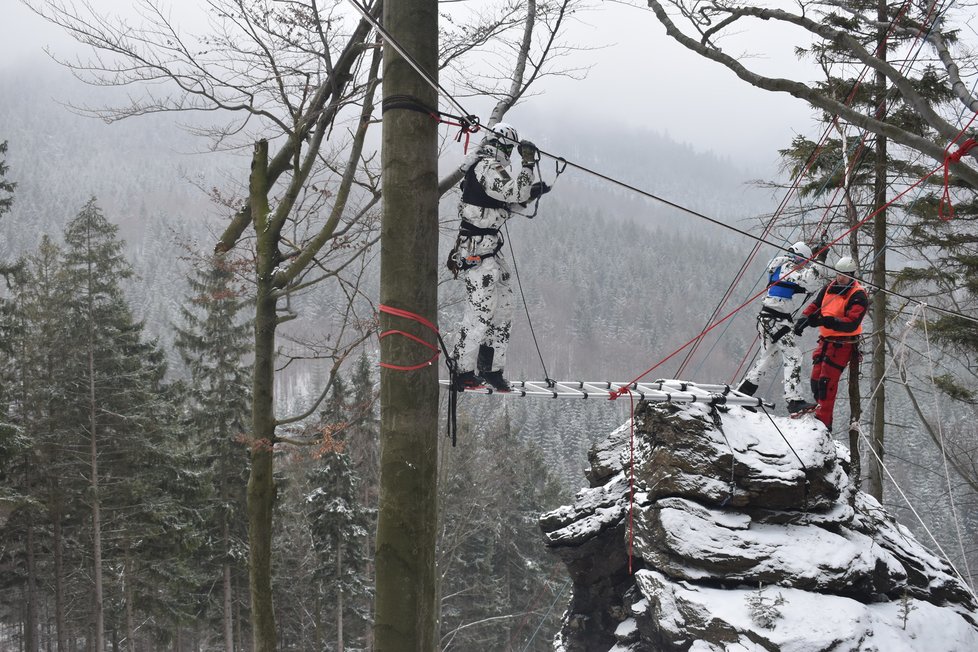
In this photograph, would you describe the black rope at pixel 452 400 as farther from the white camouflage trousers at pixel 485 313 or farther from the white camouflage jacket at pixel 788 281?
the white camouflage jacket at pixel 788 281

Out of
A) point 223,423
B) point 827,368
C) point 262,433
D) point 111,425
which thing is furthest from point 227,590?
point 827,368

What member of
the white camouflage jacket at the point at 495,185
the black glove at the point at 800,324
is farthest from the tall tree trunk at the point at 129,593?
the black glove at the point at 800,324

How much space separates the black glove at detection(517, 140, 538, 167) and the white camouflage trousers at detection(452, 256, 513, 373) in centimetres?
80

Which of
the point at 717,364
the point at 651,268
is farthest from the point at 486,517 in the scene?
the point at 651,268

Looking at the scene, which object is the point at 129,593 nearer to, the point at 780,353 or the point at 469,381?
the point at 469,381

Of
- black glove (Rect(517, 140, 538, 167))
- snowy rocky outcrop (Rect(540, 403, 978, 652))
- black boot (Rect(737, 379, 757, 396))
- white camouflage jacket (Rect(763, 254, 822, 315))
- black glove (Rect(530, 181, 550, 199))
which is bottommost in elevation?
snowy rocky outcrop (Rect(540, 403, 978, 652))

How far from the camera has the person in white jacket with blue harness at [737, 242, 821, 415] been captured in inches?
278

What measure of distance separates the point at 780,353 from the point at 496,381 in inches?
167

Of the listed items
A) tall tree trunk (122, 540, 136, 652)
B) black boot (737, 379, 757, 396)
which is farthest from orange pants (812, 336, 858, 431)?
tall tree trunk (122, 540, 136, 652)

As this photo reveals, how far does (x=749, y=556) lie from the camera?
23.2ft

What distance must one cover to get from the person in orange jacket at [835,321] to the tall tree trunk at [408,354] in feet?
19.1

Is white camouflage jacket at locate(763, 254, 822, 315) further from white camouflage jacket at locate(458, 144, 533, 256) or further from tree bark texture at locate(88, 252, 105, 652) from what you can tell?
tree bark texture at locate(88, 252, 105, 652)

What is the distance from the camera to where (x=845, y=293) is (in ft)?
24.8

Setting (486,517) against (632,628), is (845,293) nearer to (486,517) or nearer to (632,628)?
(632,628)
